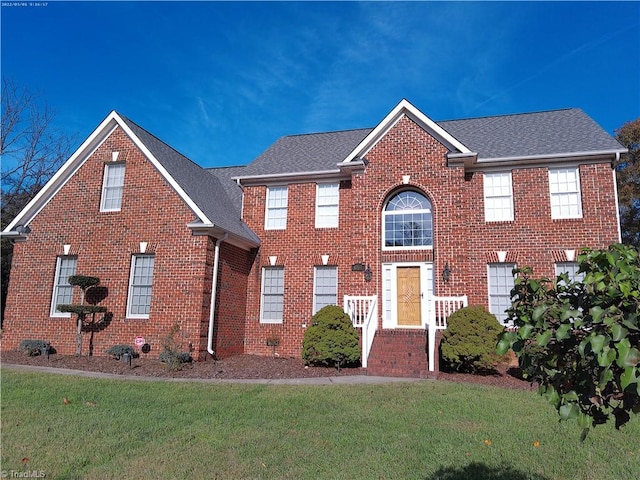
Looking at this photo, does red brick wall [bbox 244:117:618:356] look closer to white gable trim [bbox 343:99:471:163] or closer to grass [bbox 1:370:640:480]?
white gable trim [bbox 343:99:471:163]

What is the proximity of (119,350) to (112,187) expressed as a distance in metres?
5.90

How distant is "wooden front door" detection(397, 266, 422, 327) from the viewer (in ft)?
46.3

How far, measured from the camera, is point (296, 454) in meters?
5.14

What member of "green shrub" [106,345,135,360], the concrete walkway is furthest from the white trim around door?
"green shrub" [106,345,135,360]

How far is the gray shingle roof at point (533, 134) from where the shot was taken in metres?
14.1

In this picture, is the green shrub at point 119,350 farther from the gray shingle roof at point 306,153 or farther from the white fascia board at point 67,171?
the gray shingle roof at point 306,153

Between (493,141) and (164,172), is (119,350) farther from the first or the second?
(493,141)

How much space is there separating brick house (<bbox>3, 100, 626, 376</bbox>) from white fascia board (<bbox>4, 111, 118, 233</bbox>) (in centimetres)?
5

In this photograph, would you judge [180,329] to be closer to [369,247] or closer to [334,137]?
[369,247]

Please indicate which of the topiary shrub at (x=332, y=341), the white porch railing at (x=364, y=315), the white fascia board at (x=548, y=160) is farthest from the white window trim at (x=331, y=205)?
the white fascia board at (x=548, y=160)

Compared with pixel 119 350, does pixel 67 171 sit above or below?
above

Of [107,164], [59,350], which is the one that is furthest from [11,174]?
[59,350]

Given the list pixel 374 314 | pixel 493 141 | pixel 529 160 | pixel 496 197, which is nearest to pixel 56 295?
pixel 374 314

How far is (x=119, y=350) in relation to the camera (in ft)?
42.2
